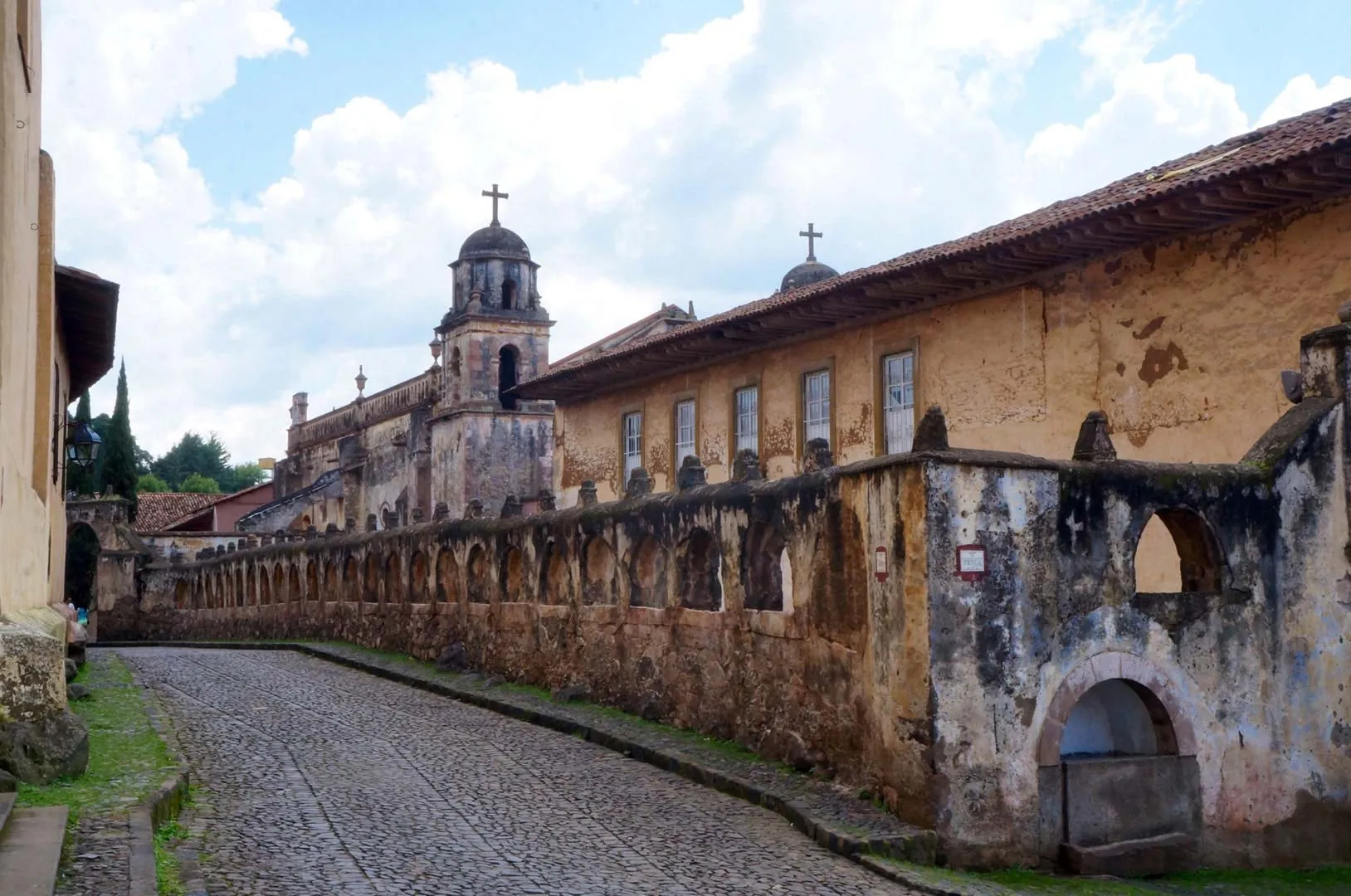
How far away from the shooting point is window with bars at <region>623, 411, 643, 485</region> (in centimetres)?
2530

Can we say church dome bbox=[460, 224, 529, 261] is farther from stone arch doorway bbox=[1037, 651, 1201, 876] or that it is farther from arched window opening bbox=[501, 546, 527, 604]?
stone arch doorway bbox=[1037, 651, 1201, 876]

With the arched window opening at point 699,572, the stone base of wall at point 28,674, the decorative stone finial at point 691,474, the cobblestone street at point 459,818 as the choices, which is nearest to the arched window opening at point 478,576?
the cobblestone street at point 459,818

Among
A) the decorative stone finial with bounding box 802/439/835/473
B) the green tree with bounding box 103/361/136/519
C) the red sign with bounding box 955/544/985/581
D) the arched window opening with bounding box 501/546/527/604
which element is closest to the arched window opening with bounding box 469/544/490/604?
the arched window opening with bounding box 501/546/527/604

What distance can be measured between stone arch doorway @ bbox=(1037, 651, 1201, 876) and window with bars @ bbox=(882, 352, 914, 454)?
841 cm

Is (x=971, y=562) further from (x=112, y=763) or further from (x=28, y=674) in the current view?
(x=112, y=763)

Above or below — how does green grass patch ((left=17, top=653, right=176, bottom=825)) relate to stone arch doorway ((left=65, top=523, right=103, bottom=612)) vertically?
below

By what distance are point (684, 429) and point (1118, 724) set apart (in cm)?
1414

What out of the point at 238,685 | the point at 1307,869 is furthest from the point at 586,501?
the point at 1307,869

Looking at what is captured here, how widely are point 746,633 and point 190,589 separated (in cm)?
3011

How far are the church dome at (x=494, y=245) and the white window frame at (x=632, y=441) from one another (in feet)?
63.4

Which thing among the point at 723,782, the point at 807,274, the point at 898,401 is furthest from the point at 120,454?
the point at 723,782

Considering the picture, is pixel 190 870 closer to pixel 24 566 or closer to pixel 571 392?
pixel 24 566

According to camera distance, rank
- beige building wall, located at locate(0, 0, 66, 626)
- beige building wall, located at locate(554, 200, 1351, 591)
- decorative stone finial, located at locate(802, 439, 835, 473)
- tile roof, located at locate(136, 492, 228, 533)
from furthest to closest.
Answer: tile roof, located at locate(136, 492, 228, 533) → beige building wall, located at locate(554, 200, 1351, 591) → decorative stone finial, located at locate(802, 439, 835, 473) → beige building wall, located at locate(0, 0, 66, 626)

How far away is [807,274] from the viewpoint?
1391 inches
